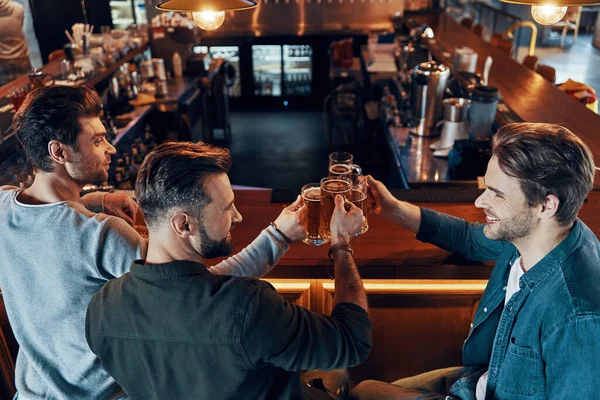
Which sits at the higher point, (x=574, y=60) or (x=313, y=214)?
(x=313, y=214)

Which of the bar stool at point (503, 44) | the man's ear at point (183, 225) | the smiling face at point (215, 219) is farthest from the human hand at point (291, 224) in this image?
the bar stool at point (503, 44)

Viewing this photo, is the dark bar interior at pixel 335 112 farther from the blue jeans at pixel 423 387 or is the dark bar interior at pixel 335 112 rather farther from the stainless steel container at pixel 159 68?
the blue jeans at pixel 423 387

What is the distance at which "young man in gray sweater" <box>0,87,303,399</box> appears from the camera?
147 cm

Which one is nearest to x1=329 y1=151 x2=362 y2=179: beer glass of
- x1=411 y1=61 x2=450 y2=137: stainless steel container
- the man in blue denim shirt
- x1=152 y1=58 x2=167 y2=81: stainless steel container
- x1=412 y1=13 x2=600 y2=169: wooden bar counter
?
the man in blue denim shirt

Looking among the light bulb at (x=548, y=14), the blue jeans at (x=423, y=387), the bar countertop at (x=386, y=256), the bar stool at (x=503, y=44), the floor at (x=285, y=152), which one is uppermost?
the light bulb at (x=548, y=14)

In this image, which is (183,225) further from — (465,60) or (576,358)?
(465,60)

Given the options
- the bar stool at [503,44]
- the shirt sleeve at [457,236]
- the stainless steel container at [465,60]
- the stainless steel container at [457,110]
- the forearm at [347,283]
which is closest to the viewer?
the forearm at [347,283]

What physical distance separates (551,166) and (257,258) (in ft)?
2.76

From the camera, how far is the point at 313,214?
1.78 m

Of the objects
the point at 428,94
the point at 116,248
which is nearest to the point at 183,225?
the point at 116,248

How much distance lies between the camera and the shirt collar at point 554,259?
140 cm

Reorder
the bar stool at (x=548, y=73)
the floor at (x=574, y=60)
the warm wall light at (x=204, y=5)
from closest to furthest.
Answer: the warm wall light at (x=204, y=5) < the bar stool at (x=548, y=73) < the floor at (x=574, y=60)

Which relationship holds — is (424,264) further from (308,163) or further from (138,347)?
(308,163)

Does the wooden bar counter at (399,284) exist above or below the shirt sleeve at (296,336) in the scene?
below
